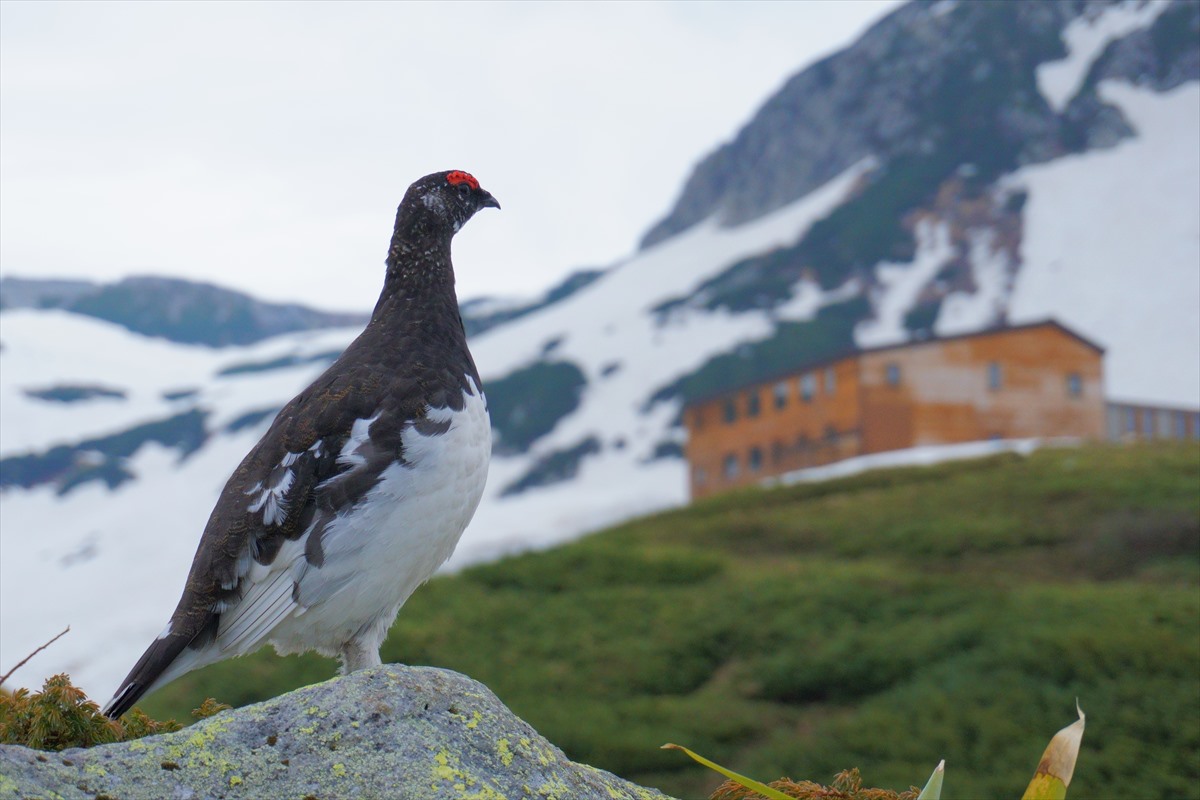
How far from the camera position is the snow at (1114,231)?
101 metres

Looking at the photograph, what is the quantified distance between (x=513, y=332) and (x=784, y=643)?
13595cm

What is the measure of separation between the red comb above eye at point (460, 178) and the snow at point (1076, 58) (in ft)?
474

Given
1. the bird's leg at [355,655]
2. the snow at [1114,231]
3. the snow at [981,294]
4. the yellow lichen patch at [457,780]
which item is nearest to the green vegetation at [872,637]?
the bird's leg at [355,655]

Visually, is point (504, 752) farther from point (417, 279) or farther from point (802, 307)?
point (802, 307)

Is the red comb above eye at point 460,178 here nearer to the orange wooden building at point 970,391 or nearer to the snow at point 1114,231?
the orange wooden building at point 970,391

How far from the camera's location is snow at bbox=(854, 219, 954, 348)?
4820 inches

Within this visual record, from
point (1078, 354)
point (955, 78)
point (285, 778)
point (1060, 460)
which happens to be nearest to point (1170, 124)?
point (955, 78)

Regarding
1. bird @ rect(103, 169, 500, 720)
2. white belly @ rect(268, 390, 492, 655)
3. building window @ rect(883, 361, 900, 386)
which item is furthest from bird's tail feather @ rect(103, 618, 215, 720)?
building window @ rect(883, 361, 900, 386)

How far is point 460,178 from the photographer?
5.74 meters

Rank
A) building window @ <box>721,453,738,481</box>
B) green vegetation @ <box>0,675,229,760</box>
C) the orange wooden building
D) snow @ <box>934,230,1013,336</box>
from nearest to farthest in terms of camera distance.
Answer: green vegetation @ <box>0,675,229,760</box>, the orange wooden building, building window @ <box>721,453,738,481</box>, snow @ <box>934,230,1013,336</box>

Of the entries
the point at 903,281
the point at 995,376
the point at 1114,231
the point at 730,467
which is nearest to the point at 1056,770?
the point at 995,376

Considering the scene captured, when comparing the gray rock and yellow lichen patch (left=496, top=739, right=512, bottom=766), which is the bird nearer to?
the gray rock

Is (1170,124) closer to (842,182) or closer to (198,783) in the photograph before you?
(842,182)

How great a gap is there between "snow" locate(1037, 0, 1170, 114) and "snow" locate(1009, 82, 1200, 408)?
16.5 feet
